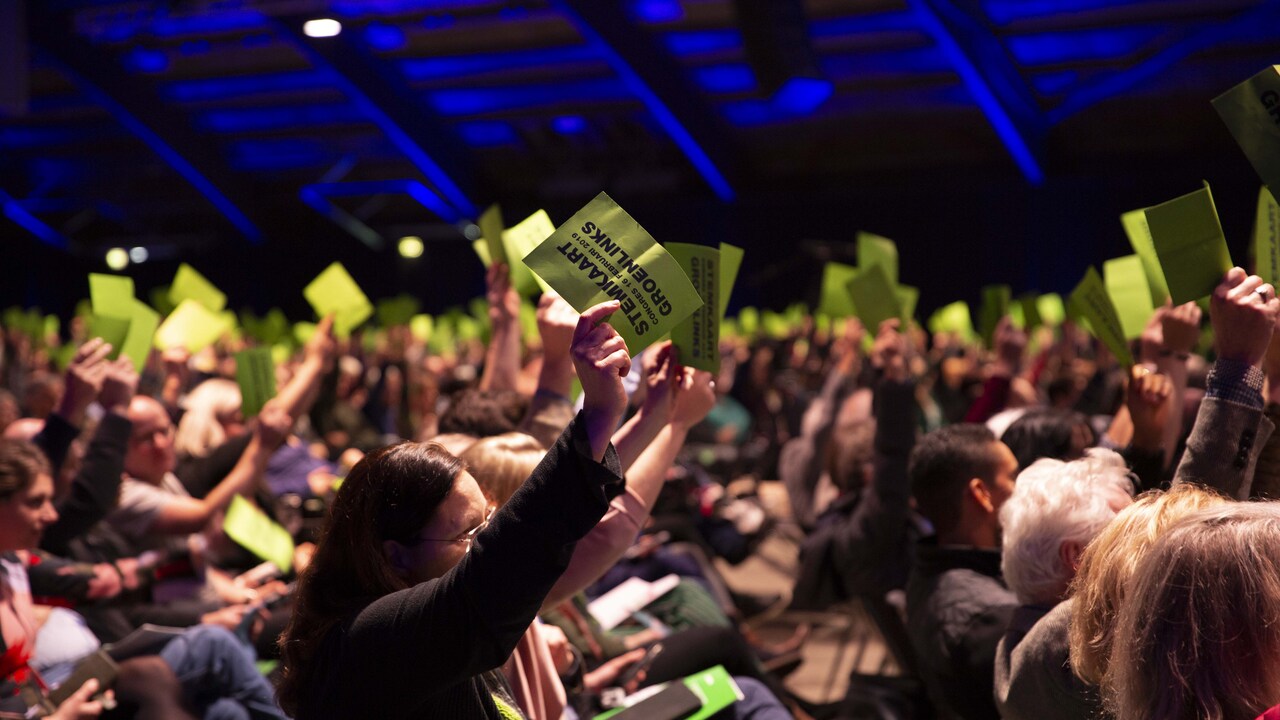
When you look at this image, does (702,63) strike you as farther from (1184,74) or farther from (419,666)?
(419,666)

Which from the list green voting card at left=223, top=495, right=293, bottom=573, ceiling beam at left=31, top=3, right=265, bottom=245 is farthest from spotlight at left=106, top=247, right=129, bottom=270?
green voting card at left=223, top=495, right=293, bottom=573

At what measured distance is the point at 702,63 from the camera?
1820cm

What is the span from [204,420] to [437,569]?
4.12 metres

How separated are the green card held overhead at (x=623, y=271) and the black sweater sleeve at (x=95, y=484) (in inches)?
84.2

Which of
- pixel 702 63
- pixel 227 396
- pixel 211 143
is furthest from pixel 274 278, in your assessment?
pixel 227 396

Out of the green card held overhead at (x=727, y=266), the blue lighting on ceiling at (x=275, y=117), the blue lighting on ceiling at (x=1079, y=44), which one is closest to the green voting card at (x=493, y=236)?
the green card held overhead at (x=727, y=266)

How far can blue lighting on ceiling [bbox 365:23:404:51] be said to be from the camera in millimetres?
18594

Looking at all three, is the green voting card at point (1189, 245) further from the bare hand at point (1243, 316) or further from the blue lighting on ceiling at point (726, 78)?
the blue lighting on ceiling at point (726, 78)

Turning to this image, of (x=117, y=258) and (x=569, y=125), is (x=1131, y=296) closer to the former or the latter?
(x=569, y=125)

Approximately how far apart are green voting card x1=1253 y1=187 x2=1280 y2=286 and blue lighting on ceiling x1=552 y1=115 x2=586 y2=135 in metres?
18.6

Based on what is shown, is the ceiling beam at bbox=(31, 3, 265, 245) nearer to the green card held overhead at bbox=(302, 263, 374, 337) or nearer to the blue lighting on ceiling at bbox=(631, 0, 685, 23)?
the blue lighting on ceiling at bbox=(631, 0, 685, 23)

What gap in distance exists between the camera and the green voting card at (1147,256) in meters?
2.96

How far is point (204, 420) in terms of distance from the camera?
18.5ft

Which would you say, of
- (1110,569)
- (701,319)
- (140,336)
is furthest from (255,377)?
(1110,569)
